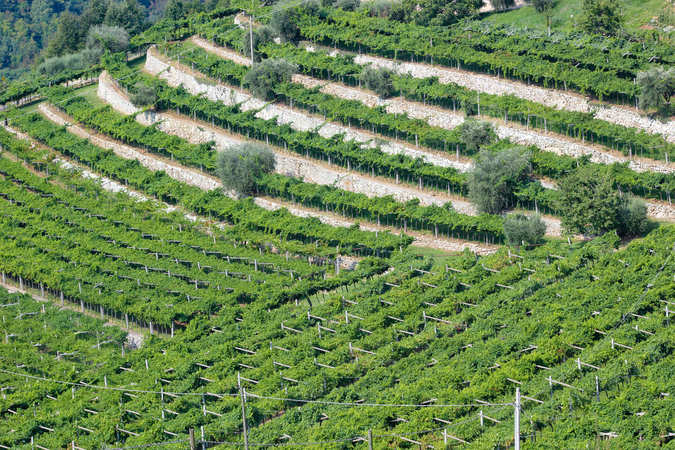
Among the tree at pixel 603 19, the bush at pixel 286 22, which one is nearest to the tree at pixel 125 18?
the bush at pixel 286 22

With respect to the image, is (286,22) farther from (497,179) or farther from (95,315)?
(95,315)

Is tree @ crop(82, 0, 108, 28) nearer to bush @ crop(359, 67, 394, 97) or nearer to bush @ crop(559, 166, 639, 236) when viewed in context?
bush @ crop(359, 67, 394, 97)

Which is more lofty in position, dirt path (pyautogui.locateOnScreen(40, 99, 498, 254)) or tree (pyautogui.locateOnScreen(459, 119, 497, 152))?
tree (pyautogui.locateOnScreen(459, 119, 497, 152))

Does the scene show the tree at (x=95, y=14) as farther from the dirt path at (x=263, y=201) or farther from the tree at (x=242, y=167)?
the tree at (x=242, y=167)

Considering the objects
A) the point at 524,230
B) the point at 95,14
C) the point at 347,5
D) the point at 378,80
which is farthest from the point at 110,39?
the point at 524,230

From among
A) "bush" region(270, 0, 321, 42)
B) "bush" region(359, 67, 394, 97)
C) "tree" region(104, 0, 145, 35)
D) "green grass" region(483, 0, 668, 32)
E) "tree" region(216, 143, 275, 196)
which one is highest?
"green grass" region(483, 0, 668, 32)

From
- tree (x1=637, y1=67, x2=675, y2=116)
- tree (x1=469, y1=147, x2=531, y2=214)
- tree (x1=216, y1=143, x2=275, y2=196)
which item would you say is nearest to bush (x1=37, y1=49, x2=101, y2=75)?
tree (x1=216, y1=143, x2=275, y2=196)
